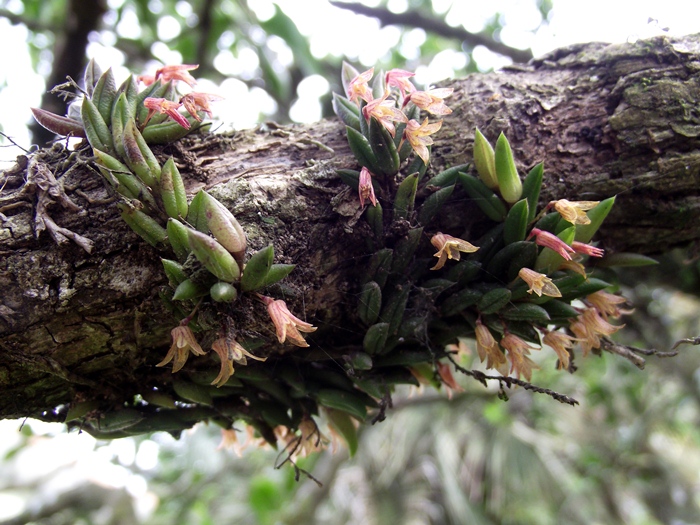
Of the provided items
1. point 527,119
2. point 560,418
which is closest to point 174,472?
point 560,418

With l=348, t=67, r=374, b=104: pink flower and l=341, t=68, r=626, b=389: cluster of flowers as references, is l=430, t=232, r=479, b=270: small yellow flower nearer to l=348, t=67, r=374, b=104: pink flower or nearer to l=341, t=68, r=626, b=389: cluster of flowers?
l=341, t=68, r=626, b=389: cluster of flowers

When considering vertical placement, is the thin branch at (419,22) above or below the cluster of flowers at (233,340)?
above

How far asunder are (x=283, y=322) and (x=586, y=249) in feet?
2.41

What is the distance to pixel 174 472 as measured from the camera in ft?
16.8

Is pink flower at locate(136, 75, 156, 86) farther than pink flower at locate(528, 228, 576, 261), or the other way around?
pink flower at locate(136, 75, 156, 86)

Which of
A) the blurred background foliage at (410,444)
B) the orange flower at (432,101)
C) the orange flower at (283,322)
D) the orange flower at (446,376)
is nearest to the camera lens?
the orange flower at (283,322)

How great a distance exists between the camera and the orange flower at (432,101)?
3.71ft

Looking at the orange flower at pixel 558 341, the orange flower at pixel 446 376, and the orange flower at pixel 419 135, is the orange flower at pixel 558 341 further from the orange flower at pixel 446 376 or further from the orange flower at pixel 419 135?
the orange flower at pixel 419 135

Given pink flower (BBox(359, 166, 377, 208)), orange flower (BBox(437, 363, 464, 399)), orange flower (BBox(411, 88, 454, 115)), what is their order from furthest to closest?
orange flower (BBox(437, 363, 464, 399)), orange flower (BBox(411, 88, 454, 115)), pink flower (BBox(359, 166, 377, 208))

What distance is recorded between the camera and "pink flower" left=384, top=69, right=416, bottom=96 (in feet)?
3.89

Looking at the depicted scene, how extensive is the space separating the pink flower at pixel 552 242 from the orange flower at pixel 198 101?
833 mm

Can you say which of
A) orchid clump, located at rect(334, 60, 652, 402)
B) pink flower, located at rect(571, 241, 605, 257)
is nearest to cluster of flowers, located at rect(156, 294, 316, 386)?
orchid clump, located at rect(334, 60, 652, 402)

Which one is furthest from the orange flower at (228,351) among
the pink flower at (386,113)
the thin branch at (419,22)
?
the thin branch at (419,22)

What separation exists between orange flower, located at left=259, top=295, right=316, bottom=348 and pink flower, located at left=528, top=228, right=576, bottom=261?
570 millimetres
